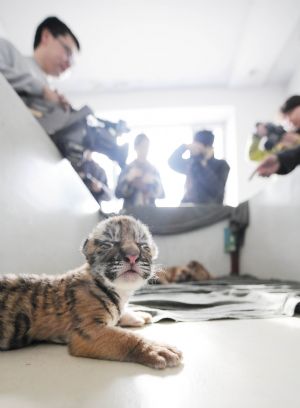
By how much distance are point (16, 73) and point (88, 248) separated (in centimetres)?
78

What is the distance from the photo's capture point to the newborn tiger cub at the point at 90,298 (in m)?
0.66

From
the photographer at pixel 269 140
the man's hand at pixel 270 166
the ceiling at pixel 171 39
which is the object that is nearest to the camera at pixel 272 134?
the photographer at pixel 269 140

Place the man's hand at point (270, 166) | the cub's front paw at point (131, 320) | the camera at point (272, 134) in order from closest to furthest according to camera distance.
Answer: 1. the cub's front paw at point (131, 320)
2. the man's hand at point (270, 166)
3. the camera at point (272, 134)

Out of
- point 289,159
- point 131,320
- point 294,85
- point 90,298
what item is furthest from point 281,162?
point 294,85

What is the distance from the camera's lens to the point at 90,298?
0.73 meters

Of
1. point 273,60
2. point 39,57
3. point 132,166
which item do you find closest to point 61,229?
point 39,57

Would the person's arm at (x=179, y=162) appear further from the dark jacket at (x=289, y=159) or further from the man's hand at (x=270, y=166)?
the dark jacket at (x=289, y=159)

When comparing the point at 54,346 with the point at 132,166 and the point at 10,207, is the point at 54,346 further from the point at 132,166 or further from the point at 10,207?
the point at 132,166

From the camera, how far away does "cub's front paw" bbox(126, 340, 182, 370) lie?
1.89 feet

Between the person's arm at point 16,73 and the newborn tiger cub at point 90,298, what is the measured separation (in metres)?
0.73

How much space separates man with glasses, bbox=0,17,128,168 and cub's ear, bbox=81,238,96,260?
0.72 m

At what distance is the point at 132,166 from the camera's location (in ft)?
7.72

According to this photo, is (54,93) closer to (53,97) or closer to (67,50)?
(53,97)

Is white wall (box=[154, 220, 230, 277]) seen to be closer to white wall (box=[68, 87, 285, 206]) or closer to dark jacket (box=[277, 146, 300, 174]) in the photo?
dark jacket (box=[277, 146, 300, 174])
